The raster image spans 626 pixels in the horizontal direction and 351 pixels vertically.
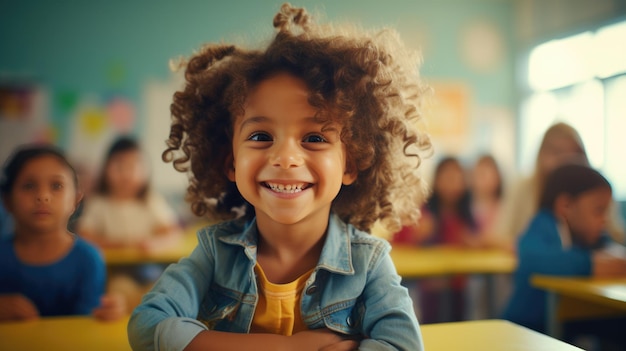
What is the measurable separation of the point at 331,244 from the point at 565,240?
146 cm

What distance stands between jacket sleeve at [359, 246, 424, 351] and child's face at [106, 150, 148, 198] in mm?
2359

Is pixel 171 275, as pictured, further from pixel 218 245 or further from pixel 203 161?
pixel 203 161

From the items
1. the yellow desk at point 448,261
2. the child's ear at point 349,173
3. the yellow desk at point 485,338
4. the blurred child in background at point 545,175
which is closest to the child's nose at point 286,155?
the child's ear at point 349,173

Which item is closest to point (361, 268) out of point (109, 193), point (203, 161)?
point (203, 161)

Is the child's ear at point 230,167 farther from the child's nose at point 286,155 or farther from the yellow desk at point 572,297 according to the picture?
the yellow desk at point 572,297

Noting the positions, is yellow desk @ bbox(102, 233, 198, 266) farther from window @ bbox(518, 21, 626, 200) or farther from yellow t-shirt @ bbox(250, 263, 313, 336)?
window @ bbox(518, 21, 626, 200)

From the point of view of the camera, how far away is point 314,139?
2.84ft

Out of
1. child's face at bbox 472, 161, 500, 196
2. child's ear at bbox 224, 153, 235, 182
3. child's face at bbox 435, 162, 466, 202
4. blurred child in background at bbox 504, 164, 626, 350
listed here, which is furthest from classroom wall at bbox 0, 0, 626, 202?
child's ear at bbox 224, 153, 235, 182

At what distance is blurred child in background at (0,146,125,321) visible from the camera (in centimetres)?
101

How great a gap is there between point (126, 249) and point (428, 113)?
2.15 metres

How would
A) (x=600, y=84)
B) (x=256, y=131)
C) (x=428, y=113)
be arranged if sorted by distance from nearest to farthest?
(x=256, y=131) < (x=428, y=113) < (x=600, y=84)

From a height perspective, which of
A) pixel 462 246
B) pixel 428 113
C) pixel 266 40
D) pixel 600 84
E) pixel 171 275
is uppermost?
pixel 600 84

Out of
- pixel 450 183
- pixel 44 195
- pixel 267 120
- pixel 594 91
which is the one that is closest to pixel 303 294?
pixel 267 120

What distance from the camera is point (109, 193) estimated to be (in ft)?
9.69
